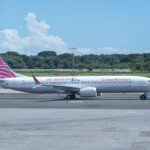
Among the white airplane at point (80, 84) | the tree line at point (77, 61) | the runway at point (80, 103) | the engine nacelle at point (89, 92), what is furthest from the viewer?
the tree line at point (77, 61)

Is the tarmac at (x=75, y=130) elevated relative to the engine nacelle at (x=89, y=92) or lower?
lower

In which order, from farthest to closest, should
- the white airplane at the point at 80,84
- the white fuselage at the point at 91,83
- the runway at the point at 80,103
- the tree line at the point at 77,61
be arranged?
the tree line at the point at 77,61 → the white fuselage at the point at 91,83 → the white airplane at the point at 80,84 → the runway at the point at 80,103

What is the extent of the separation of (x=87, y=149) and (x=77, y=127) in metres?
5.50

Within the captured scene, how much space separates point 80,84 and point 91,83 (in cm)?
139

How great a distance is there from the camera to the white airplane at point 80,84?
39.8 meters

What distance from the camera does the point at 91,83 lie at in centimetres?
4119

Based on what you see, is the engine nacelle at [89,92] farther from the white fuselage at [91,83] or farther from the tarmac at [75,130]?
the tarmac at [75,130]

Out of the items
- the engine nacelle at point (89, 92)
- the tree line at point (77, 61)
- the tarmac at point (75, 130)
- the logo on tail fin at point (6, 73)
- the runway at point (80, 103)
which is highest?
the tree line at point (77, 61)

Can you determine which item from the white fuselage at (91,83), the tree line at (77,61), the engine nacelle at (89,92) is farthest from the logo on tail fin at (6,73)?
the tree line at (77,61)

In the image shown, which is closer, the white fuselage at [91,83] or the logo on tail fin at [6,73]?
the white fuselage at [91,83]

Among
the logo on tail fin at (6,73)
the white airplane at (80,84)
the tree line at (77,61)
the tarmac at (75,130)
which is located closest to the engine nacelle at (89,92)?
the white airplane at (80,84)

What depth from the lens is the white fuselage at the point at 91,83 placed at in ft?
131

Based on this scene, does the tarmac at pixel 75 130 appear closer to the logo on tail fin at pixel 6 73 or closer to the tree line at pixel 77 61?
the logo on tail fin at pixel 6 73

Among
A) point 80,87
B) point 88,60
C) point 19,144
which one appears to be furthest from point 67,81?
point 88,60
